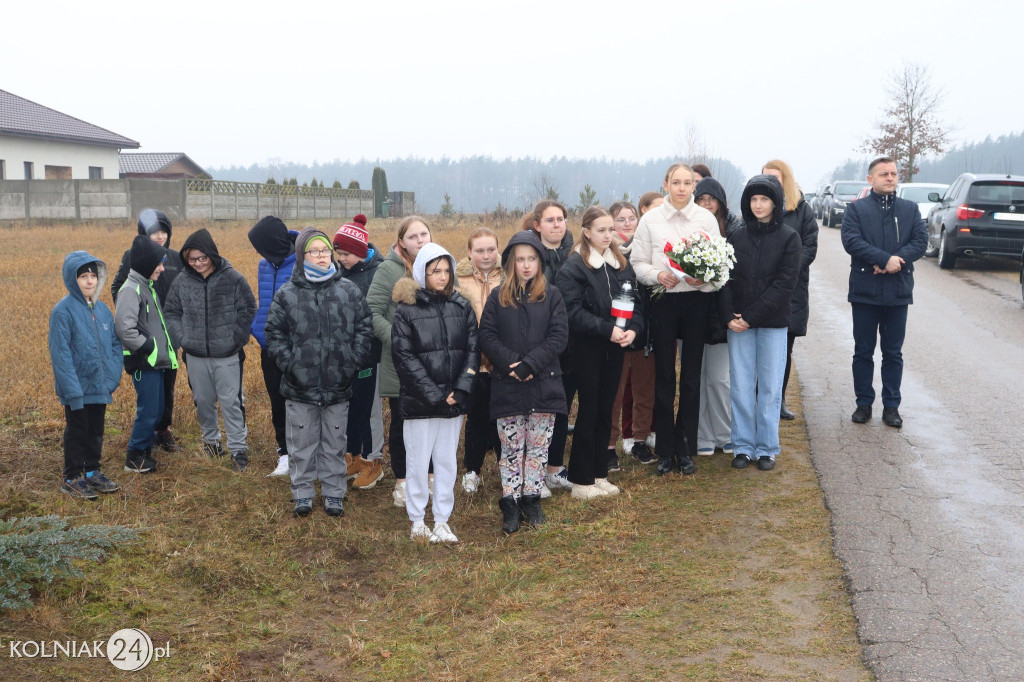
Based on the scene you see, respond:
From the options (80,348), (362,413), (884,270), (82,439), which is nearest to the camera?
(80,348)

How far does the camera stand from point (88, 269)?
236 inches

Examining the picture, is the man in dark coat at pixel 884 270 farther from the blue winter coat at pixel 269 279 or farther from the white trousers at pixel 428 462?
the blue winter coat at pixel 269 279

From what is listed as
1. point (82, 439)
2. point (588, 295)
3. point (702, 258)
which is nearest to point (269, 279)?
point (82, 439)

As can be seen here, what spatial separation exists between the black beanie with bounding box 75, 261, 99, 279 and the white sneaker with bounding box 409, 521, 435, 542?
289 centimetres

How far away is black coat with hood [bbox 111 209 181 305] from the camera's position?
22.2 feet

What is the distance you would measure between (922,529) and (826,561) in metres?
0.78

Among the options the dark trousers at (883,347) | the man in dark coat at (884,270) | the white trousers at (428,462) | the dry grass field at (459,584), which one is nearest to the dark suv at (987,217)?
the man in dark coat at (884,270)

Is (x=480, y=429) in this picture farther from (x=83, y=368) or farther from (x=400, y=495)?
(x=83, y=368)

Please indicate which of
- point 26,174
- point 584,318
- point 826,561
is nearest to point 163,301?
point 584,318

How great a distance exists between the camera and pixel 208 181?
35.5 meters

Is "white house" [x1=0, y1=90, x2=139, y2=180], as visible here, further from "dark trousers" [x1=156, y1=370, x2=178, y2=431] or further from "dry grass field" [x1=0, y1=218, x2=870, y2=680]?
"dry grass field" [x1=0, y1=218, x2=870, y2=680]

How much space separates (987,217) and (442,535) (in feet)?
49.8

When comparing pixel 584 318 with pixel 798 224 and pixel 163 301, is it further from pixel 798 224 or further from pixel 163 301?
pixel 163 301

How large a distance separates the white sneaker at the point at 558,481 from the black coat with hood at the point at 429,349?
122 cm
